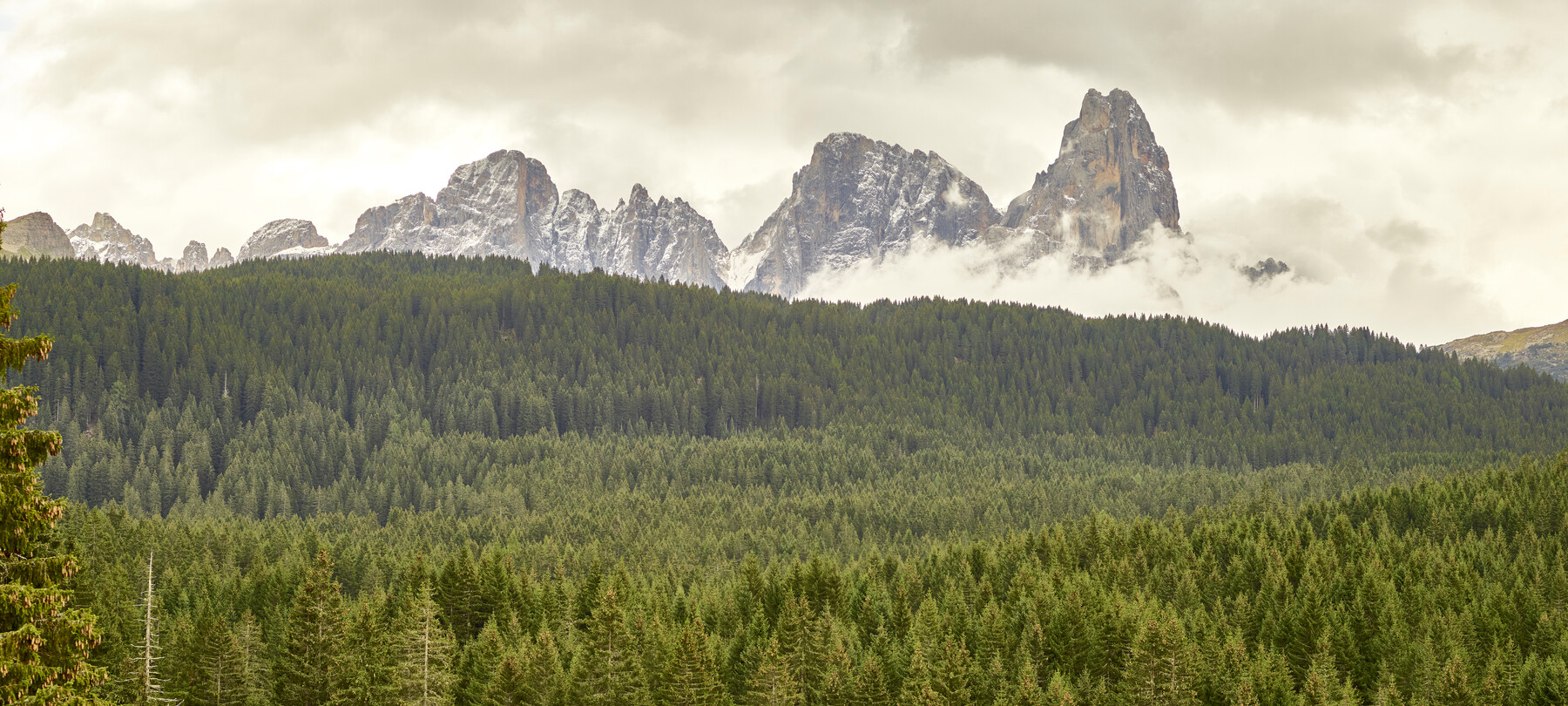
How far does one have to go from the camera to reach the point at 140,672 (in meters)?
54.1

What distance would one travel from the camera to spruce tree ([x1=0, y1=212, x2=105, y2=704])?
22.4 metres

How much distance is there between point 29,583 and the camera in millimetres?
23078

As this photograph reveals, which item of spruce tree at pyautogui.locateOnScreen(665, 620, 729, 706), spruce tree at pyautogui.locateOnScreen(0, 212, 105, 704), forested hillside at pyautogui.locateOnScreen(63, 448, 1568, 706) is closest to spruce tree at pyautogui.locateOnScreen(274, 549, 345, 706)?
forested hillside at pyautogui.locateOnScreen(63, 448, 1568, 706)

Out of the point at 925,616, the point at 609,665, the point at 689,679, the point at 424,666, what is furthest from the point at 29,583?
the point at 925,616

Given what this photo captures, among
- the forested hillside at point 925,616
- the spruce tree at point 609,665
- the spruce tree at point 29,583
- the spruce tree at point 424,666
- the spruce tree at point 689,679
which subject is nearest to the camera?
the spruce tree at point 29,583

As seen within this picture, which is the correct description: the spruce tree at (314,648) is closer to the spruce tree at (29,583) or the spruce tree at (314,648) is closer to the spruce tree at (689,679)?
the spruce tree at (689,679)

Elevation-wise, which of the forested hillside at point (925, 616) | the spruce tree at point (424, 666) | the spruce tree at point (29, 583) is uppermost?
the spruce tree at point (29, 583)

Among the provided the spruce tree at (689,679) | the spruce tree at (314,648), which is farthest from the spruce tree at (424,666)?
the spruce tree at (689,679)

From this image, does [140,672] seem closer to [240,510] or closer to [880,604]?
[880,604]

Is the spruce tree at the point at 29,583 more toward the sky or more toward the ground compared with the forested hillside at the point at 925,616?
more toward the sky

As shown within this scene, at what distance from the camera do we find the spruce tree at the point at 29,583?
22.4 meters

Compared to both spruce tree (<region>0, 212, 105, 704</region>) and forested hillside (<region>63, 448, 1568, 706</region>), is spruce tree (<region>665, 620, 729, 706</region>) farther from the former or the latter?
spruce tree (<region>0, 212, 105, 704</region>)

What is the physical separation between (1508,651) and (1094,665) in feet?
87.2

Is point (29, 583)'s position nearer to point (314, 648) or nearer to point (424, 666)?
point (424, 666)
